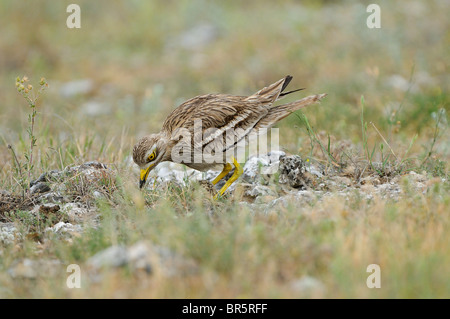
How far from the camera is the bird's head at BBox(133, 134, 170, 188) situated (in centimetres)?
540

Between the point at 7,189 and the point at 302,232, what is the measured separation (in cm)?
311

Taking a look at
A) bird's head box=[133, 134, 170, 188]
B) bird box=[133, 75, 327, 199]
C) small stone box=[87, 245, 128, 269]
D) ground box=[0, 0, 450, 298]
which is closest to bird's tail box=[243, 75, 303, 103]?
bird box=[133, 75, 327, 199]

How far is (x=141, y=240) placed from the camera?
3959 millimetres

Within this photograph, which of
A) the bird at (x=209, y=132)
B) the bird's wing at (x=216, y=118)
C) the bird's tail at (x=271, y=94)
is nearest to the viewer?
the bird at (x=209, y=132)

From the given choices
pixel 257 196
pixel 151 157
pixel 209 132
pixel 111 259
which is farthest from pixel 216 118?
pixel 111 259

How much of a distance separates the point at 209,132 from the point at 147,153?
2.20 feet

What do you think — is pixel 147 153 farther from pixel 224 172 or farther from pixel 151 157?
pixel 224 172

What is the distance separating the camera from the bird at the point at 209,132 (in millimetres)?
5527

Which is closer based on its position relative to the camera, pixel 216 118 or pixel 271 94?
pixel 216 118

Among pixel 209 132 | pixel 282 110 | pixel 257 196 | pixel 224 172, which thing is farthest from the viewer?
pixel 282 110

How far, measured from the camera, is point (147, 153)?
5398mm

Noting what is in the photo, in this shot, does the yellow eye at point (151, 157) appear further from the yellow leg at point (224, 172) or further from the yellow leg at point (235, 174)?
the yellow leg at point (224, 172)

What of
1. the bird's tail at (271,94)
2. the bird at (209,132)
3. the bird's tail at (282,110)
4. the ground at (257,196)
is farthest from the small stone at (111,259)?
the bird's tail at (271,94)
